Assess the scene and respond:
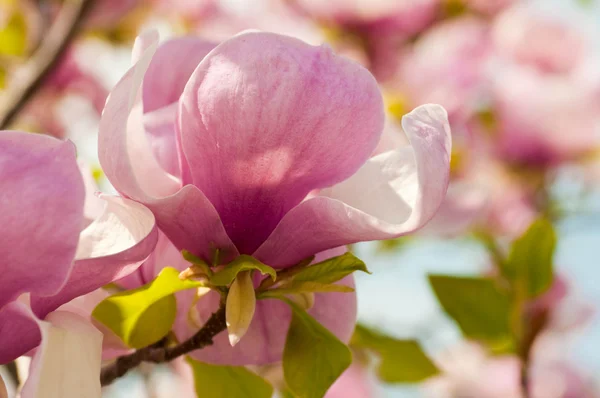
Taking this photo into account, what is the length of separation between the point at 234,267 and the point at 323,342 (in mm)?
103

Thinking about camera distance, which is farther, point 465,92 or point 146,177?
point 465,92

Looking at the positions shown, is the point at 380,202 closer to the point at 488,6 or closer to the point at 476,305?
the point at 476,305

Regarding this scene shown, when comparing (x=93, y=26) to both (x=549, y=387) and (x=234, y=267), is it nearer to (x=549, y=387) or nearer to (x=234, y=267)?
(x=549, y=387)

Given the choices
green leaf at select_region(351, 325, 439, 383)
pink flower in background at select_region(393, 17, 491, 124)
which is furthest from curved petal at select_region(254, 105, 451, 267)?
pink flower in background at select_region(393, 17, 491, 124)

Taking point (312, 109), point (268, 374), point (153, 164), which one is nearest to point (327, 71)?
point (312, 109)

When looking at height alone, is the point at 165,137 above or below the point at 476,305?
above

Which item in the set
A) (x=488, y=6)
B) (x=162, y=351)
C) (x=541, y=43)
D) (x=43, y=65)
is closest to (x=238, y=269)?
(x=162, y=351)

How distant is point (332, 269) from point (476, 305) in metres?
0.43

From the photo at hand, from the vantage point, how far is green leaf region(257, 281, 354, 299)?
1.65ft

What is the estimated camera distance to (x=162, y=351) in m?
0.56

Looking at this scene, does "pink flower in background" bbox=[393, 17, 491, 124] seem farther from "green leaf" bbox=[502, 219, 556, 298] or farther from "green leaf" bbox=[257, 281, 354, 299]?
"green leaf" bbox=[257, 281, 354, 299]

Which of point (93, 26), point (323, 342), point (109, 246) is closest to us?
point (109, 246)

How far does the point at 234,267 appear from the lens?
1.56 ft

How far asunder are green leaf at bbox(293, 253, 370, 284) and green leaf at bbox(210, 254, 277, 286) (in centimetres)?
3
